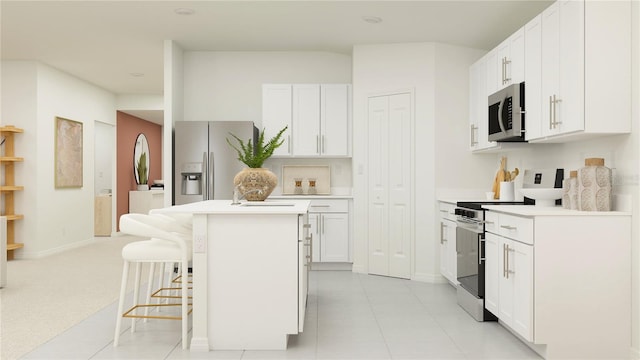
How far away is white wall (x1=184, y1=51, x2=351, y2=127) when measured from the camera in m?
6.61

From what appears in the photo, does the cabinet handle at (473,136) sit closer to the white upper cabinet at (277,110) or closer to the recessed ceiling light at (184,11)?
the white upper cabinet at (277,110)

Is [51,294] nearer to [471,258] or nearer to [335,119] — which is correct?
[335,119]

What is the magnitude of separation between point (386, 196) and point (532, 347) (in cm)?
281

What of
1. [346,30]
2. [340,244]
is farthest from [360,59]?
[340,244]

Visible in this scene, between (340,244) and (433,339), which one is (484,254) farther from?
(340,244)

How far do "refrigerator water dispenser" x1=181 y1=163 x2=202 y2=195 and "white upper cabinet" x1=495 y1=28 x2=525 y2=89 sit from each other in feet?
11.0

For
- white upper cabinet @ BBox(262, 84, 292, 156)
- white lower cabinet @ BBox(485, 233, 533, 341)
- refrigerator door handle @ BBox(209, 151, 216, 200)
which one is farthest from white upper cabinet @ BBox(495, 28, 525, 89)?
refrigerator door handle @ BBox(209, 151, 216, 200)

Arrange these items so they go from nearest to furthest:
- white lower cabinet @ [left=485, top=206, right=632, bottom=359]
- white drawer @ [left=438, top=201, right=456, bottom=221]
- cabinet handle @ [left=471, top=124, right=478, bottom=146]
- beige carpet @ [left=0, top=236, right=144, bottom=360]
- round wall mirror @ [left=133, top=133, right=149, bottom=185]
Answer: white lower cabinet @ [left=485, top=206, right=632, bottom=359]
beige carpet @ [left=0, top=236, right=144, bottom=360]
white drawer @ [left=438, top=201, right=456, bottom=221]
cabinet handle @ [left=471, top=124, right=478, bottom=146]
round wall mirror @ [left=133, top=133, right=149, bottom=185]

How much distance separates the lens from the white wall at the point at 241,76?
6613 mm

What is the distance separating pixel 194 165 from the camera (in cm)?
605

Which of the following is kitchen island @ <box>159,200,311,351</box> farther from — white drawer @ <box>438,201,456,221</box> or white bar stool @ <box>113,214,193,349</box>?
white drawer @ <box>438,201,456,221</box>

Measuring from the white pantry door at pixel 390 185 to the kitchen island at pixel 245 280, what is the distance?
2.73m

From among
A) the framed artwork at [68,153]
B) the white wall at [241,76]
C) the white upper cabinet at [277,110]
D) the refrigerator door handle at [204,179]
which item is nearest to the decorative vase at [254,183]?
the refrigerator door handle at [204,179]

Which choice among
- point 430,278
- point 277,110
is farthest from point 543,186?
point 277,110
